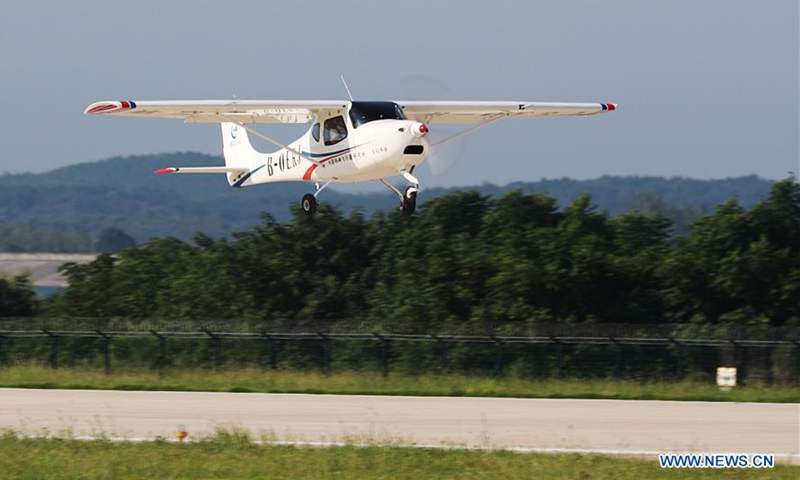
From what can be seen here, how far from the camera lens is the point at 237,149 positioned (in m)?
34.6

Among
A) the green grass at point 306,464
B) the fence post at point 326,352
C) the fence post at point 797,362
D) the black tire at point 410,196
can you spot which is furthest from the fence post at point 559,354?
the green grass at point 306,464

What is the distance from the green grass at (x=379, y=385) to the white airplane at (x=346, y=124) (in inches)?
175

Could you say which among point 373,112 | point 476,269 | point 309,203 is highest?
point 373,112

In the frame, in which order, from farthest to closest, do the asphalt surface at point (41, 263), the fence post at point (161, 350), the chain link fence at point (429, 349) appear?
the asphalt surface at point (41, 263) → the fence post at point (161, 350) → the chain link fence at point (429, 349)

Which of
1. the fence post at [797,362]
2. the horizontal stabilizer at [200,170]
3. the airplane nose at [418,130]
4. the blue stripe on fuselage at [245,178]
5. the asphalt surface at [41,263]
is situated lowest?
the asphalt surface at [41,263]

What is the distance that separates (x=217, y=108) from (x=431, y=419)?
8715mm

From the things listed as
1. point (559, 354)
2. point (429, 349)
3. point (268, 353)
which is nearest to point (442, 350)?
point (429, 349)

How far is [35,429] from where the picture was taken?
72.1 ft

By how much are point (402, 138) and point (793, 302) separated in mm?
19966

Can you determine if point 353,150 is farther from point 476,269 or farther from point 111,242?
point 111,242

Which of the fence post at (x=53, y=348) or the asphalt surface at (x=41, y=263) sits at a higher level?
the fence post at (x=53, y=348)

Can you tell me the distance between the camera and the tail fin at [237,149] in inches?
1305

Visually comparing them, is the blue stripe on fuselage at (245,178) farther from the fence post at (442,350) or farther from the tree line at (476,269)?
the tree line at (476,269)

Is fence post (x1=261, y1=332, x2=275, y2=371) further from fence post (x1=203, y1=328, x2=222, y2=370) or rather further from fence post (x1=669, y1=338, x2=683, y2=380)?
fence post (x1=669, y1=338, x2=683, y2=380)
